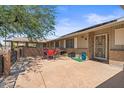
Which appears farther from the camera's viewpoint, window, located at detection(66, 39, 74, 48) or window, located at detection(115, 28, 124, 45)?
window, located at detection(66, 39, 74, 48)

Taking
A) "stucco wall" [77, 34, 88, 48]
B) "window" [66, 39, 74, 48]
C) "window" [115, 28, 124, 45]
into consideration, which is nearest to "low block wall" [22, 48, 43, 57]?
"window" [66, 39, 74, 48]

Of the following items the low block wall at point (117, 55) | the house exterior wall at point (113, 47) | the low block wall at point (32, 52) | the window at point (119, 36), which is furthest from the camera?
the low block wall at point (32, 52)

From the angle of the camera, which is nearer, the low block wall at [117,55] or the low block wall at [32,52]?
the low block wall at [117,55]

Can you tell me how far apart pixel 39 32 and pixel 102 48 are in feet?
16.0

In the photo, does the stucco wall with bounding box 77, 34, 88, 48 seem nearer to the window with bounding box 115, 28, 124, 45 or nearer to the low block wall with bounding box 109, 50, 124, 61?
the low block wall with bounding box 109, 50, 124, 61

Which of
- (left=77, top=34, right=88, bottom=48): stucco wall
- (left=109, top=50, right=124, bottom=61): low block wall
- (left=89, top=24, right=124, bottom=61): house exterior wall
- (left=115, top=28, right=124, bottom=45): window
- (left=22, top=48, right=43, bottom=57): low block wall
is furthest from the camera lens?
(left=22, top=48, right=43, bottom=57): low block wall

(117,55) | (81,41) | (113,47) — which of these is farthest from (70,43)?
(117,55)

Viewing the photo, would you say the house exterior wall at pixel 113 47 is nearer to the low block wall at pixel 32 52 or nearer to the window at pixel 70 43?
the window at pixel 70 43

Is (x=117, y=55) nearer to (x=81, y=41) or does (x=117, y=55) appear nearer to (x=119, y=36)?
(x=119, y=36)

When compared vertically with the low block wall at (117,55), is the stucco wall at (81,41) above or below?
above

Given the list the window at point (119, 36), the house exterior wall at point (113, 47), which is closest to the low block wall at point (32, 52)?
the house exterior wall at point (113, 47)
